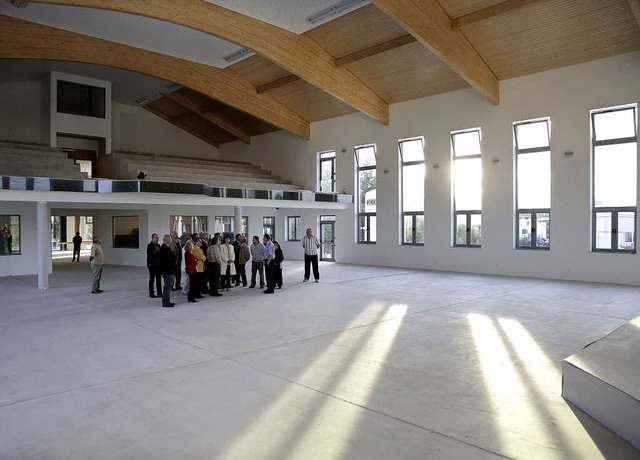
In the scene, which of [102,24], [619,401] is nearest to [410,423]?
[619,401]

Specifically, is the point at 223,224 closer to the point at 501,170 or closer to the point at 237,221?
the point at 237,221

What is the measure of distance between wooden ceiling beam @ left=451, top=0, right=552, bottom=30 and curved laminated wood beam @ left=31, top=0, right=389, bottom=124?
4.42 m

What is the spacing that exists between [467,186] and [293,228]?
955cm

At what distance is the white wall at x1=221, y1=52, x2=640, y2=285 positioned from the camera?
13.0 m

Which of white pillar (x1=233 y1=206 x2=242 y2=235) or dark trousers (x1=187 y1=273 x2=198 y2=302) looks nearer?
dark trousers (x1=187 y1=273 x2=198 y2=302)

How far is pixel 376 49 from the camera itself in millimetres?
14516

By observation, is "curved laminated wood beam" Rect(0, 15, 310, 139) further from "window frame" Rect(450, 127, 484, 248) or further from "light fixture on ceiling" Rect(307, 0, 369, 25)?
"window frame" Rect(450, 127, 484, 248)

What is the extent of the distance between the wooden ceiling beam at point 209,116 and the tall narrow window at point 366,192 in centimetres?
728

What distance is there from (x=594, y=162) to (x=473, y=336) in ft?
30.2

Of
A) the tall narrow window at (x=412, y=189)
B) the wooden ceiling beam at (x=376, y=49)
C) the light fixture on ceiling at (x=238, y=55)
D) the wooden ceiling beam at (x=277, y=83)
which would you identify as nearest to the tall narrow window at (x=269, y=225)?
the wooden ceiling beam at (x=277, y=83)

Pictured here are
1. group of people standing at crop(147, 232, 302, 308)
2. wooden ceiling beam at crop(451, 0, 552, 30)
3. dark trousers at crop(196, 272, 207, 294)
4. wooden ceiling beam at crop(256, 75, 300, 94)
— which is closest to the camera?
group of people standing at crop(147, 232, 302, 308)

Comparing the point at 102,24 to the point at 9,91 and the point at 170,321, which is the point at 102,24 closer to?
the point at 9,91

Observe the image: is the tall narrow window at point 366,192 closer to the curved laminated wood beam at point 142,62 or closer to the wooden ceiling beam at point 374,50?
the curved laminated wood beam at point 142,62

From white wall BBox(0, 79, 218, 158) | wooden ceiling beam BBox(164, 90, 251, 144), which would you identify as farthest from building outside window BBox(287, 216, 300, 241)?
white wall BBox(0, 79, 218, 158)
